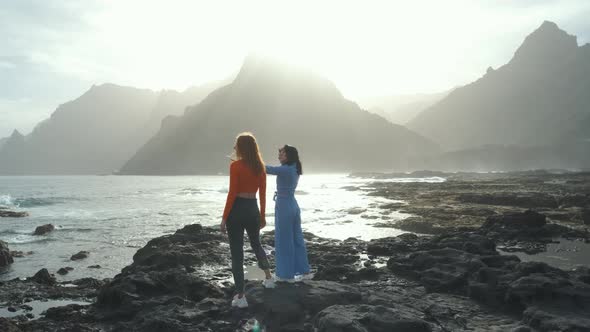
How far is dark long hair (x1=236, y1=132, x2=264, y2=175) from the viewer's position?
284 inches

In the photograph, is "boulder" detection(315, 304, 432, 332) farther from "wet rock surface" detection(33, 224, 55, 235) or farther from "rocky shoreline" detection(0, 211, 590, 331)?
"wet rock surface" detection(33, 224, 55, 235)

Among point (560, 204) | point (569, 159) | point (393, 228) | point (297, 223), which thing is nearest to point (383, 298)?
point (297, 223)

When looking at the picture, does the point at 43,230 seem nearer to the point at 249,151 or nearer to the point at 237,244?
the point at 237,244

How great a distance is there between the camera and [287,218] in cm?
819

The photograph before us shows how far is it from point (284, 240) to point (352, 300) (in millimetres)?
1827

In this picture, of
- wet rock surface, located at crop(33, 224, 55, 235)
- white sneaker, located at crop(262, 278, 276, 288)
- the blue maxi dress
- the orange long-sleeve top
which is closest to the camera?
the orange long-sleeve top

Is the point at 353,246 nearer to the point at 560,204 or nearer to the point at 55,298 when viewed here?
the point at 55,298

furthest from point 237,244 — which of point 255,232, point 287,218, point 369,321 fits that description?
point 369,321

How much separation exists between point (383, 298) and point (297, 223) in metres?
2.30

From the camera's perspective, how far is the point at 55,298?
10547 mm

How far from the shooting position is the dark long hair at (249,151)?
7203 millimetres

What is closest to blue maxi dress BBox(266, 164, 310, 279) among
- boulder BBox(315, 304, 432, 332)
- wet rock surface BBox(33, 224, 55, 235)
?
boulder BBox(315, 304, 432, 332)

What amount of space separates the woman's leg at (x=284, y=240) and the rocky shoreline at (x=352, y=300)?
13.4 inches

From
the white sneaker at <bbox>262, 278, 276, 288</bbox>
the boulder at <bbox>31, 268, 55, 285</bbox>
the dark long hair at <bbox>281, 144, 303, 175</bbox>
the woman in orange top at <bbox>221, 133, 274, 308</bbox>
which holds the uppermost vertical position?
the dark long hair at <bbox>281, 144, 303, 175</bbox>
